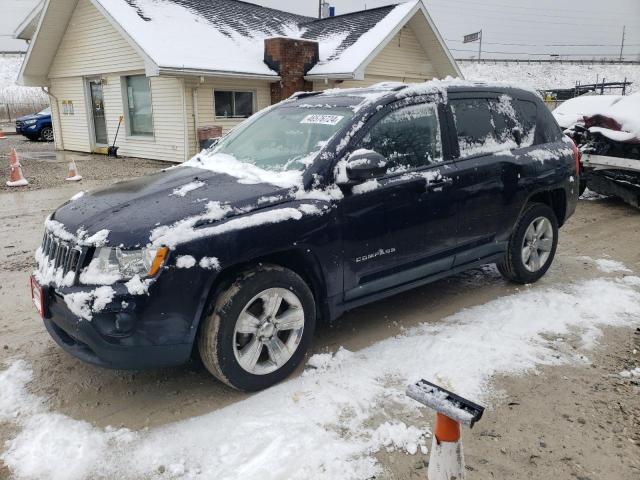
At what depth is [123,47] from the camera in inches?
609

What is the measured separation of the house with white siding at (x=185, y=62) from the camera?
14672 mm

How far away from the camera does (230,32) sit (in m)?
16.9

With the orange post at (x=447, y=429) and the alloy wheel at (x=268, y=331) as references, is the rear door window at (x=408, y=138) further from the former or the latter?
the orange post at (x=447, y=429)

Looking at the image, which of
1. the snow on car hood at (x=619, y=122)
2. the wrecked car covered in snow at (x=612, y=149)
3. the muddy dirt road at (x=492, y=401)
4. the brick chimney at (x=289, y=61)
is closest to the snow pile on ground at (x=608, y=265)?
the muddy dirt road at (x=492, y=401)

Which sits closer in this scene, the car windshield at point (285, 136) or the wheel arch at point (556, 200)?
the car windshield at point (285, 136)

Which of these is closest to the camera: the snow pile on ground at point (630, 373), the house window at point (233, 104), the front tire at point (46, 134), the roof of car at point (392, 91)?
the snow pile on ground at point (630, 373)

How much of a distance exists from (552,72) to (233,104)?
56775 millimetres

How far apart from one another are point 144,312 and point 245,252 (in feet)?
2.17

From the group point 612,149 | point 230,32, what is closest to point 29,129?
point 230,32

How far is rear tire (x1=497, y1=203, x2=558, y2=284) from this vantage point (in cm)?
495

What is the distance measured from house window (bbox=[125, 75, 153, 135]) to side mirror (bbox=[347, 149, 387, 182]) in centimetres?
1383

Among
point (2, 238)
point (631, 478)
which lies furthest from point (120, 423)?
point (2, 238)

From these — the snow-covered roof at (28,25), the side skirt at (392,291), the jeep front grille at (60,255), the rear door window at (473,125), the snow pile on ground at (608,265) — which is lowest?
the snow pile on ground at (608,265)

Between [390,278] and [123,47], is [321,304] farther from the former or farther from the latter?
[123,47]
